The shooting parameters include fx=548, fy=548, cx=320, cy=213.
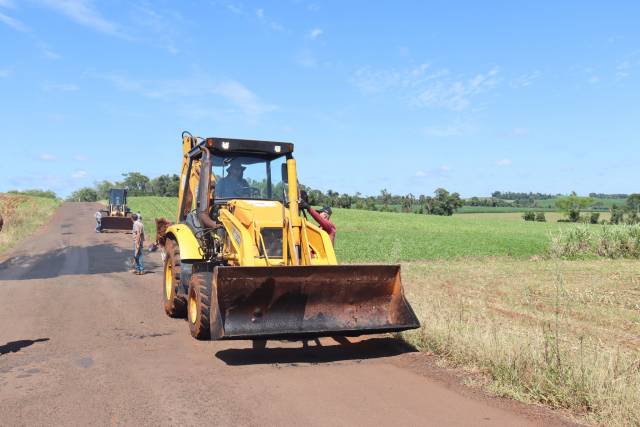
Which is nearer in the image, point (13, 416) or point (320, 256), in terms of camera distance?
point (13, 416)

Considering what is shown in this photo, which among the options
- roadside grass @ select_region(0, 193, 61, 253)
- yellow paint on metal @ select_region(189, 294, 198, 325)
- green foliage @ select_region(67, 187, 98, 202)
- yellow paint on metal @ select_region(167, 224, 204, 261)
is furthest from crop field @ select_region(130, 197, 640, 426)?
green foliage @ select_region(67, 187, 98, 202)

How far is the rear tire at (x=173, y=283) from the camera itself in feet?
28.8

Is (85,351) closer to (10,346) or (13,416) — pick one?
(10,346)

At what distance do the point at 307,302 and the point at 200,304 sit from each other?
1.39 m

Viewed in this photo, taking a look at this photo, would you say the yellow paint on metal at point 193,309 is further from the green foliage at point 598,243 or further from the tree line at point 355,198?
the tree line at point 355,198

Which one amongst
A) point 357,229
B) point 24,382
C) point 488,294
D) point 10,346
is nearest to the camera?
point 24,382

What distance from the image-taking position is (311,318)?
669 centimetres

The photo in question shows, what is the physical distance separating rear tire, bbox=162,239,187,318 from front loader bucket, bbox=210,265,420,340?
2438 mm

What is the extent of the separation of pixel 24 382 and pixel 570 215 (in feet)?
251

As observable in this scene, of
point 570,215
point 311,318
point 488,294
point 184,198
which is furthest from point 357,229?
point 570,215

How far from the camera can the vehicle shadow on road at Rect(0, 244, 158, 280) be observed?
51.7 feet

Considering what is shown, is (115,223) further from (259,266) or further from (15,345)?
(259,266)

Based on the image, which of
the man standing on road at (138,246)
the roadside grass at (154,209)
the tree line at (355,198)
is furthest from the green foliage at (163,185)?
the man standing on road at (138,246)

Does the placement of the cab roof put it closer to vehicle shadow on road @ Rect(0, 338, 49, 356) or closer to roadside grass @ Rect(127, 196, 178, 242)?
vehicle shadow on road @ Rect(0, 338, 49, 356)
